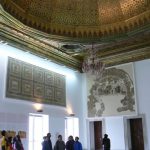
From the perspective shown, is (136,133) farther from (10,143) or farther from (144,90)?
(10,143)

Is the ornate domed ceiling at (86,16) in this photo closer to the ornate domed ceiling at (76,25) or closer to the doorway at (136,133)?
the ornate domed ceiling at (76,25)

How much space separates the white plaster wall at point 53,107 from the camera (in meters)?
11.9

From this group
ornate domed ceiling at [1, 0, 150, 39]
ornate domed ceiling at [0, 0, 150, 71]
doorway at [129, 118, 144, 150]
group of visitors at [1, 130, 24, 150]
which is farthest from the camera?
doorway at [129, 118, 144, 150]

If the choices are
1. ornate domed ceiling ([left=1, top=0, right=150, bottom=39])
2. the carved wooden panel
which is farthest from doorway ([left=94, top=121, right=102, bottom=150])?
ornate domed ceiling ([left=1, top=0, right=150, bottom=39])

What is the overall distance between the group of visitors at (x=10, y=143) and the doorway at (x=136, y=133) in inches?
264

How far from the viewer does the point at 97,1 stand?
12.7 metres

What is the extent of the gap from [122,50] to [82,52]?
7.52ft

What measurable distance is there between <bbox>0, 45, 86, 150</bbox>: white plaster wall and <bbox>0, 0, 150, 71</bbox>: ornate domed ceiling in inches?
18.3

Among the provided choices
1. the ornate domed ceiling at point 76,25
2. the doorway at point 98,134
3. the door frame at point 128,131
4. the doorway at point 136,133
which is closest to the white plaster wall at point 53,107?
the ornate domed ceiling at point 76,25

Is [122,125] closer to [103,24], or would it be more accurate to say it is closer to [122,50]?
[122,50]

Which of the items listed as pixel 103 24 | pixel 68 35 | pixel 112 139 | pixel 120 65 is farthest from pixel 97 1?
pixel 112 139

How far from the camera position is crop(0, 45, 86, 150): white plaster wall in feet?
39.0

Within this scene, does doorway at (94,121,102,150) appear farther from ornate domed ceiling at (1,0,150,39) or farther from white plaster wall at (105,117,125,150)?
ornate domed ceiling at (1,0,150,39)

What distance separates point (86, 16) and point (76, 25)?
2.22 feet
